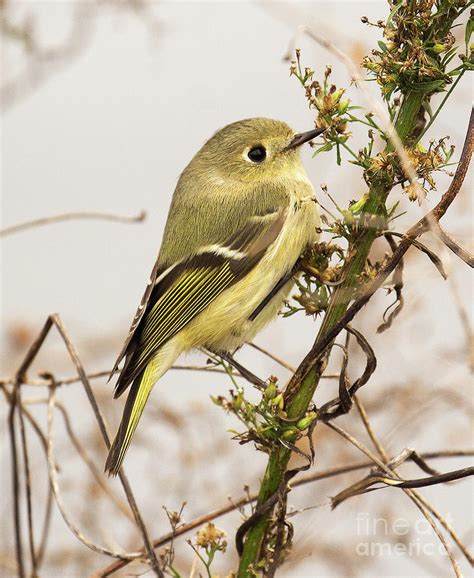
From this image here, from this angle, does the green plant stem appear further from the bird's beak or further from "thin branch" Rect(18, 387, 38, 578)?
the bird's beak

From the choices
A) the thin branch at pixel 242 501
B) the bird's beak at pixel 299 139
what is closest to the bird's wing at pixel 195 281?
the bird's beak at pixel 299 139

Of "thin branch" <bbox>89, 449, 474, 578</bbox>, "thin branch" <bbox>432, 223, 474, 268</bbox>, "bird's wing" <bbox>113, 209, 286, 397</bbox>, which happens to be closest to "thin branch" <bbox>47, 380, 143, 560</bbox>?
"thin branch" <bbox>89, 449, 474, 578</bbox>

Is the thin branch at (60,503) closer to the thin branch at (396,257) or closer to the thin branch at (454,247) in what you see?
the thin branch at (396,257)

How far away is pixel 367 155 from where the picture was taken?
1267 millimetres

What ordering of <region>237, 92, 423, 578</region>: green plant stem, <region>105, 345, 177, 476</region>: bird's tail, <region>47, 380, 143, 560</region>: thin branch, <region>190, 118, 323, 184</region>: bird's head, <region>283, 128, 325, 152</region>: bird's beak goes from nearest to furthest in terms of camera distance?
1. <region>237, 92, 423, 578</region>: green plant stem
2. <region>47, 380, 143, 560</region>: thin branch
3. <region>105, 345, 177, 476</region>: bird's tail
4. <region>283, 128, 325, 152</region>: bird's beak
5. <region>190, 118, 323, 184</region>: bird's head

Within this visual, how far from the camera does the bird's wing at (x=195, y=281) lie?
2.04 meters

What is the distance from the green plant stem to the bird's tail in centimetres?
32

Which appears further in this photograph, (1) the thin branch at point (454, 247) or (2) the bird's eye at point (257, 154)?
(2) the bird's eye at point (257, 154)

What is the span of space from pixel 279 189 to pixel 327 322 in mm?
1008

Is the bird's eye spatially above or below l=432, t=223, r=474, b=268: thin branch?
above

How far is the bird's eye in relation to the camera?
94.0 inches

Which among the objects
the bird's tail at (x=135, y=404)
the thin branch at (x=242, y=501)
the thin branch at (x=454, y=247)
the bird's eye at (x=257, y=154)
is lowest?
the thin branch at (x=242, y=501)

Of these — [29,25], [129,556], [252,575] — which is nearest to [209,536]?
[252,575]

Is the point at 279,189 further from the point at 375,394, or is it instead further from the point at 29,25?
the point at 29,25
